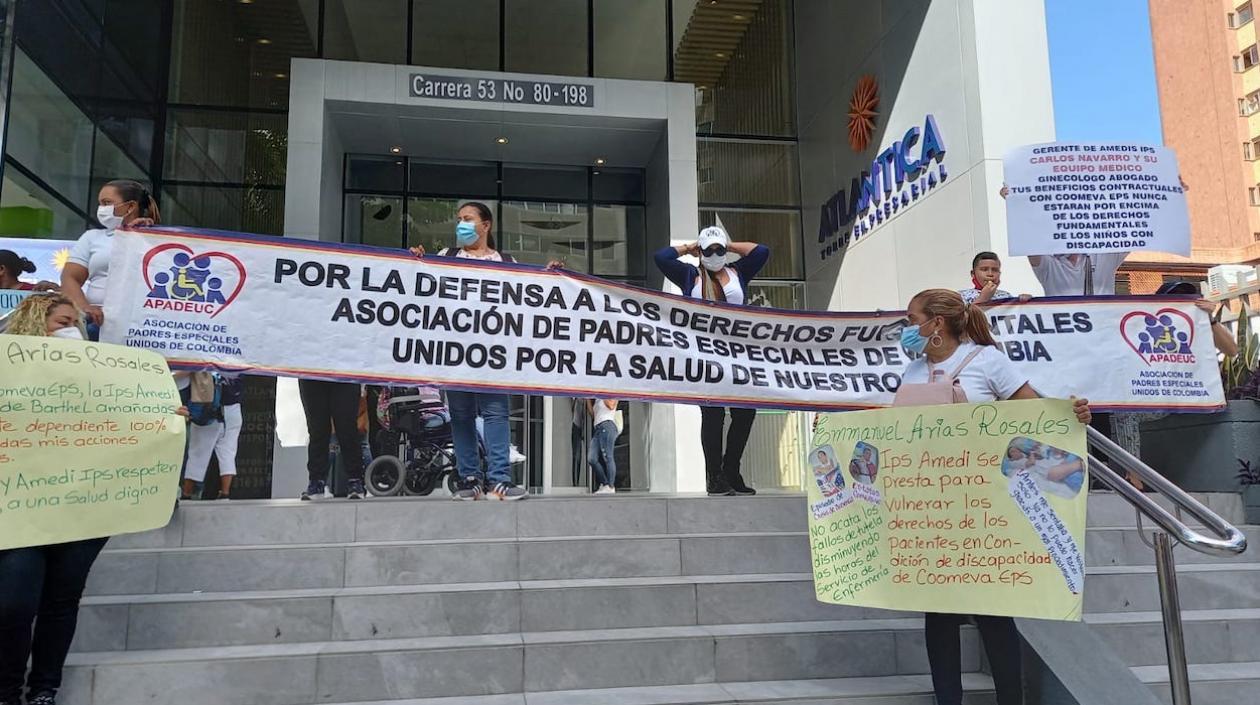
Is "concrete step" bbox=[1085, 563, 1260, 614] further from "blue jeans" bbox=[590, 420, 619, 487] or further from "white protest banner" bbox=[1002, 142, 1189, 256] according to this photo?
"blue jeans" bbox=[590, 420, 619, 487]

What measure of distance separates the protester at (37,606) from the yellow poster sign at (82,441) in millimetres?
101

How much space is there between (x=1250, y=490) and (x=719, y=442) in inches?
Result: 149

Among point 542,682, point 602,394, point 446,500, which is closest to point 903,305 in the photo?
point 602,394

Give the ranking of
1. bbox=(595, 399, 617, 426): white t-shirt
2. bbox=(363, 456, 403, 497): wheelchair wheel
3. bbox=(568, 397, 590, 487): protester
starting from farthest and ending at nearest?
bbox=(568, 397, 590, 487): protester < bbox=(595, 399, 617, 426): white t-shirt < bbox=(363, 456, 403, 497): wheelchair wheel

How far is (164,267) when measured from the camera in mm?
5680

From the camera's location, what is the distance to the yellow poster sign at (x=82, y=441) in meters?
3.79

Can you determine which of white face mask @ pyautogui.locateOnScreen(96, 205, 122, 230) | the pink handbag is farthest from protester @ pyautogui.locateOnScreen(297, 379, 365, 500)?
the pink handbag

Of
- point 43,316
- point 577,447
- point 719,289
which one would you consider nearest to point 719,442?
point 719,289

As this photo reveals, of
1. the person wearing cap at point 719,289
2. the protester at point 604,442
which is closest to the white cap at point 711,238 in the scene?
the person wearing cap at point 719,289

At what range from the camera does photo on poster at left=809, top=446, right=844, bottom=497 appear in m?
4.34

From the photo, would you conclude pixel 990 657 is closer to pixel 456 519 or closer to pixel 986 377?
pixel 986 377

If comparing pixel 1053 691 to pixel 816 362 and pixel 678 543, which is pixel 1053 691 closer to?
pixel 678 543

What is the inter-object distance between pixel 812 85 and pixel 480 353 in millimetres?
11522

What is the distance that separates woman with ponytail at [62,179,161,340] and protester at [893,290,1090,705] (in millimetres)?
4321
